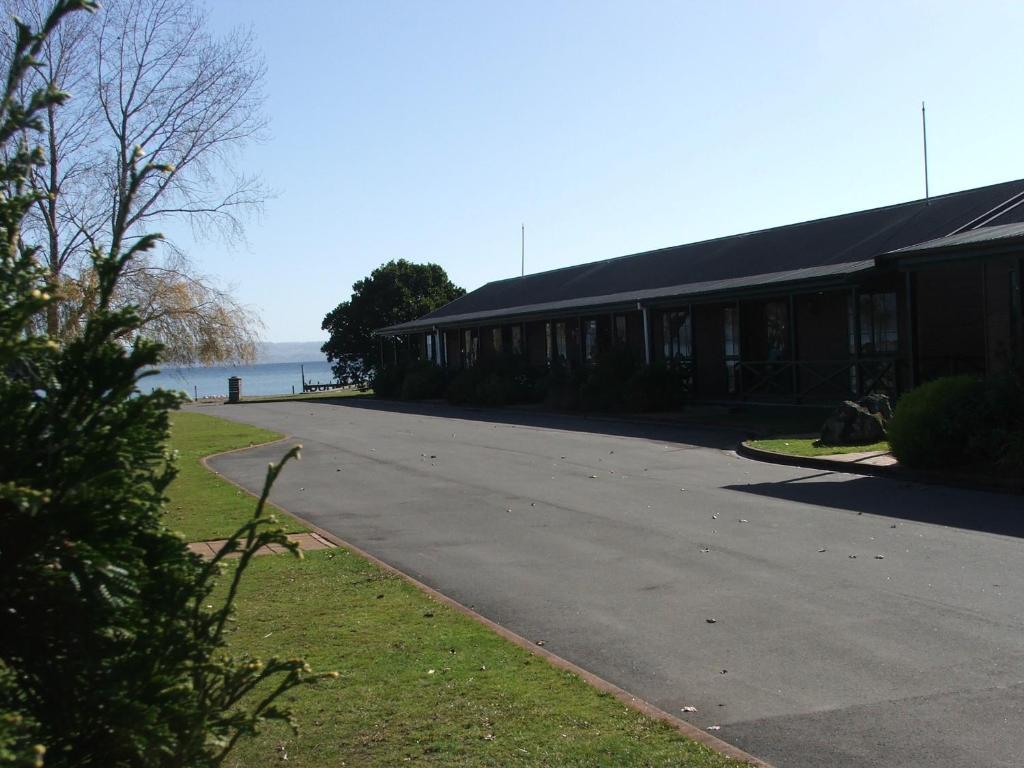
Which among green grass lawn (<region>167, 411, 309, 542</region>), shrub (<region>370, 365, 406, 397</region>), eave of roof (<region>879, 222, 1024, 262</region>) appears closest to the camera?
green grass lawn (<region>167, 411, 309, 542</region>)

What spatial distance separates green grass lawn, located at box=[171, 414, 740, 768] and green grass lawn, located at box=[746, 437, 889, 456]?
11137mm

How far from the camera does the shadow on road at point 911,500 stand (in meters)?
11.5

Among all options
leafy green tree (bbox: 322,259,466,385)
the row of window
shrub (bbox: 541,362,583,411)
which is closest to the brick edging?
the row of window

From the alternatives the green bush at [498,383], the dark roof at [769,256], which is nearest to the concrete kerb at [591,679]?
the dark roof at [769,256]

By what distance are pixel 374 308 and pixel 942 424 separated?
50.9 meters

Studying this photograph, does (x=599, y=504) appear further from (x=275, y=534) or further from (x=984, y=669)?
(x=275, y=534)

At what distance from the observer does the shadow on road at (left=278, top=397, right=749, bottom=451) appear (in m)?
22.2

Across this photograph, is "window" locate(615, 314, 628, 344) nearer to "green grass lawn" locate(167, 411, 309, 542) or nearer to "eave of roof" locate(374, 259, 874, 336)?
"eave of roof" locate(374, 259, 874, 336)

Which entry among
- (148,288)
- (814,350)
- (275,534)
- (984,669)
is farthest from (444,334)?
(275,534)

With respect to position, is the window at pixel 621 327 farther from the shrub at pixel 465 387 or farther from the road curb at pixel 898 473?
the road curb at pixel 898 473

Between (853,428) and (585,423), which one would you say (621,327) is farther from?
(853,428)

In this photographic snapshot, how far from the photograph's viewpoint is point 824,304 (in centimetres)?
2788

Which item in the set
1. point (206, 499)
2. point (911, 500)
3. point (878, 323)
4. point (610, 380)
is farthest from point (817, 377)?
point (206, 499)

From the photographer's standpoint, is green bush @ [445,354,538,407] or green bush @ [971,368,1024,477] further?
green bush @ [445,354,538,407]
